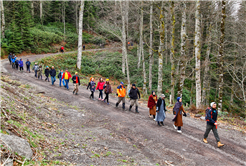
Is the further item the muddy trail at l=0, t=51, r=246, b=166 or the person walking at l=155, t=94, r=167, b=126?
the person walking at l=155, t=94, r=167, b=126

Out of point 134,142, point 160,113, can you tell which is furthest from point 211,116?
point 134,142

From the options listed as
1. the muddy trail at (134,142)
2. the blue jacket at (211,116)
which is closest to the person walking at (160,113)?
the muddy trail at (134,142)

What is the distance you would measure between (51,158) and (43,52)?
3486 cm

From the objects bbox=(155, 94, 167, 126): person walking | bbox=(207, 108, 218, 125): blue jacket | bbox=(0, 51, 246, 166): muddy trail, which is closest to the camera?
bbox=(0, 51, 246, 166): muddy trail

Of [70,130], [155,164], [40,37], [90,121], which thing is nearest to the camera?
[155,164]

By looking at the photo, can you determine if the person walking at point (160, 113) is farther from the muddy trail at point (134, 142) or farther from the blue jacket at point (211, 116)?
the blue jacket at point (211, 116)

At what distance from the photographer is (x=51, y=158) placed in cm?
475

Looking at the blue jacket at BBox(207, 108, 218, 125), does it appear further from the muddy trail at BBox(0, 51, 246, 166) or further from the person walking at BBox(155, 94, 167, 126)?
the person walking at BBox(155, 94, 167, 126)

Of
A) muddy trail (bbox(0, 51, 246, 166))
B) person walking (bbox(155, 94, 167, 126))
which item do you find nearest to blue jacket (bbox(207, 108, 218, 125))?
muddy trail (bbox(0, 51, 246, 166))

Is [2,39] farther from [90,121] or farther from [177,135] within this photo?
[177,135]

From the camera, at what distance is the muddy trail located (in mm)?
5759

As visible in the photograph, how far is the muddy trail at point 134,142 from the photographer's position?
576 cm

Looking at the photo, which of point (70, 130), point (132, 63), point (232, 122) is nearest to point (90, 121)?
point (70, 130)

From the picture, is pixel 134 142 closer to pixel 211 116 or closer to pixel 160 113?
pixel 160 113
